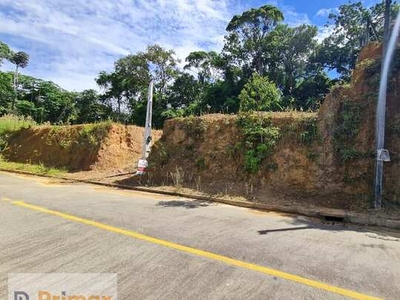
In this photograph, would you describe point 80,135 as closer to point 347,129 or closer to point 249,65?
point 347,129

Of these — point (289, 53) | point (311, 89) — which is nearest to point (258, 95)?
point (311, 89)

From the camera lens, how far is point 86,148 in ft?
52.9

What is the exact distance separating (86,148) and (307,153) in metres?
11.3

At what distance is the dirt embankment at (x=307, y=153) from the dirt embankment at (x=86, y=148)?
14.6 ft

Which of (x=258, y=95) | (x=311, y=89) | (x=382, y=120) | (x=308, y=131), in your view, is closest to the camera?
(x=382, y=120)

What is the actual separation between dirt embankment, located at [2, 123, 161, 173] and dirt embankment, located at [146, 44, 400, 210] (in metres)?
4.44

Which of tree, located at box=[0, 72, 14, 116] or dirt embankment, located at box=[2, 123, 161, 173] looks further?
tree, located at box=[0, 72, 14, 116]

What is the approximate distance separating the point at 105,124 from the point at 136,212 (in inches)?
419

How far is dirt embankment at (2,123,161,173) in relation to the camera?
606 inches

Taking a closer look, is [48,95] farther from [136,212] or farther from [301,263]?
[301,263]

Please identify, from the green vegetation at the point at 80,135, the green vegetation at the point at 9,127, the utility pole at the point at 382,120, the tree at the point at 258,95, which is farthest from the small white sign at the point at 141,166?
the green vegetation at the point at 9,127

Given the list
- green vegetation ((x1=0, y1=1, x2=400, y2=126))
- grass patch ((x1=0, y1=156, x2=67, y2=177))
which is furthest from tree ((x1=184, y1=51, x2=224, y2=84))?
grass patch ((x1=0, y1=156, x2=67, y2=177))

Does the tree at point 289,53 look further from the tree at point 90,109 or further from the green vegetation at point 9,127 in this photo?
the green vegetation at point 9,127

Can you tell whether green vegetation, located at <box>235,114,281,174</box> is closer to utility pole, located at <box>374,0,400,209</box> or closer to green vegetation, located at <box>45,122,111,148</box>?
utility pole, located at <box>374,0,400,209</box>
